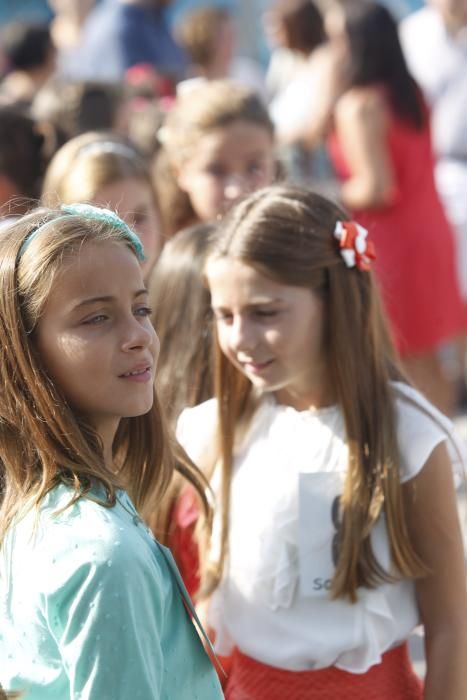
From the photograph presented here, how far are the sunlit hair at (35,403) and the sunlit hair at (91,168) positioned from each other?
5.36 ft

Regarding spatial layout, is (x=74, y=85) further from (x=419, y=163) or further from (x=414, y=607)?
(x=414, y=607)

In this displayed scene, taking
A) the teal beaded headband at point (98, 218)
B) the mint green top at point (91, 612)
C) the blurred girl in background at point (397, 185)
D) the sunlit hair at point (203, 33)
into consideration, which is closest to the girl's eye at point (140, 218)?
the blurred girl in background at point (397, 185)

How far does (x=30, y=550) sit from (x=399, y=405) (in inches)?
36.7

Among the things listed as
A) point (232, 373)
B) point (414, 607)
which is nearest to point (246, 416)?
point (232, 373)

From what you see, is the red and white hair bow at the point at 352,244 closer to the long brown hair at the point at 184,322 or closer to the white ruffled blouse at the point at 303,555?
the white ruffled blouse at the point at 303,555

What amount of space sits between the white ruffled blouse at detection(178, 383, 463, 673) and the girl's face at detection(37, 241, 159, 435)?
2.04ft

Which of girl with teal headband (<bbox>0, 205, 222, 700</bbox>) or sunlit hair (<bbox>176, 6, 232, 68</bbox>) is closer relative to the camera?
girl with teal headband (<bbox>0, 205, 222, 700</bbox>)

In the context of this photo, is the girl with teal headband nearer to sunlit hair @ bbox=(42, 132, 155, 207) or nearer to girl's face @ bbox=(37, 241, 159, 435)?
girl's face @ bbox=(37, 241, 159, 435)

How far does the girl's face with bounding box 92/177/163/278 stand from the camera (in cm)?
326

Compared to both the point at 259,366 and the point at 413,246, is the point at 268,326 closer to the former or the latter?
the point at 259,366

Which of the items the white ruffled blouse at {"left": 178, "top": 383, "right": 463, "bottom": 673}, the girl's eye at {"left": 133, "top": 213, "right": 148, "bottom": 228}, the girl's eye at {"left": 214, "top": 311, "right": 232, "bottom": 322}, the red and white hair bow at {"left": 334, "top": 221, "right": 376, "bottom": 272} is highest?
the red and white hair bow at {"left": 334, "top": 221, "right": 376, "bottom": 272}

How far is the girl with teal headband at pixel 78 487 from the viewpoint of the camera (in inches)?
55.6

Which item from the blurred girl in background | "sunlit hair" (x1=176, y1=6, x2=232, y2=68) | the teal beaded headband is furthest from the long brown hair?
"sunlit hair" (x1=176, y1=6, x2=232, y2=68)

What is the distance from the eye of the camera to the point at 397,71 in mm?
4465
